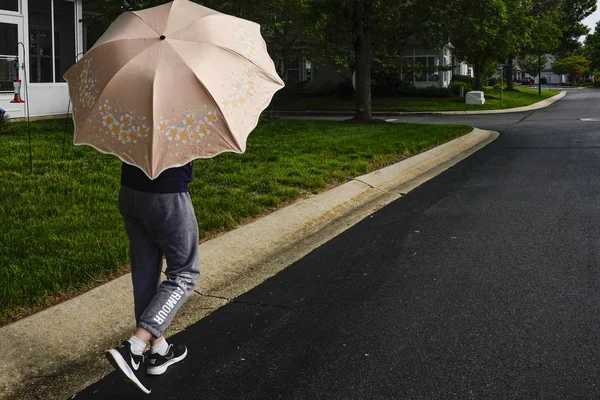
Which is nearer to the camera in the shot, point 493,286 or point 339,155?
point 493,286

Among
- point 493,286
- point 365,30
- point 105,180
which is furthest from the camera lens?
point 365,30

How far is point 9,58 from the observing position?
16.4 metres

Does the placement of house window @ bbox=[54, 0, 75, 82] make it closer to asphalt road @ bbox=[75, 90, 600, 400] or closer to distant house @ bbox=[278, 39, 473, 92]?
asphalt road @ bbox=[75, 90, 600, 400]

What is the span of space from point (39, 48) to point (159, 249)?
15.8 metres

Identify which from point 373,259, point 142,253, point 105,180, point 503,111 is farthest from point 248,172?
point 503,111

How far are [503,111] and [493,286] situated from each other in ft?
89.8

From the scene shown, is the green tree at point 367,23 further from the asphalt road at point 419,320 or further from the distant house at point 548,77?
the distant house at point 548,77

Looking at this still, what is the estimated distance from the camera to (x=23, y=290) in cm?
466

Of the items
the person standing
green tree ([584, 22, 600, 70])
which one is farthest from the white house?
green tree ([584, 22, 600, 70])

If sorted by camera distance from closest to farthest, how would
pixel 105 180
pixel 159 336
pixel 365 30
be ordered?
1. pixel 159 336
2. pixel 105 180
3. pixel 365 30

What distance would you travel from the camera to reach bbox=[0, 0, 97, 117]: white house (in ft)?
53.8

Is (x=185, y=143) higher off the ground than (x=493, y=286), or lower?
higher

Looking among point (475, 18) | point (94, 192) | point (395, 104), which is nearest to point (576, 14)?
point (395, 104)

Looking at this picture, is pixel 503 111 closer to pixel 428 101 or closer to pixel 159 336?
pixel 428 101
